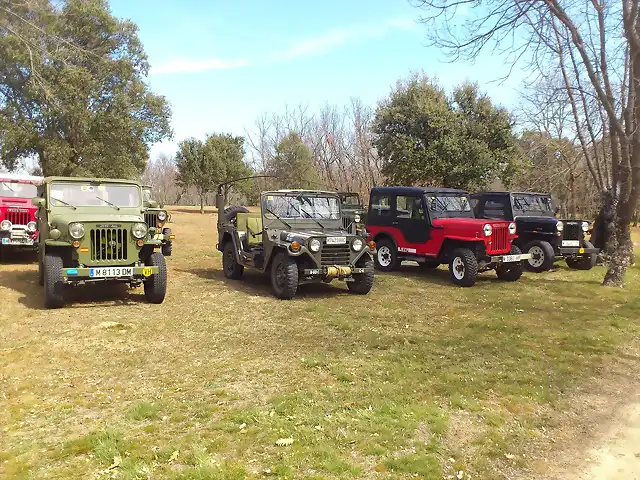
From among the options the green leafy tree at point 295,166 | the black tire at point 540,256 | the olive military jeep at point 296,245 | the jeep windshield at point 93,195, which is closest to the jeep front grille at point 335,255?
the olive military jeep at point 296,245

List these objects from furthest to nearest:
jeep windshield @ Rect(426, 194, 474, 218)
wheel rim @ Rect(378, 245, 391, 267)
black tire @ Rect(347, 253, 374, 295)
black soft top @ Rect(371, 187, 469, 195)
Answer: wheel rim @ Rect(378, 245, 391, 267) < black soft top @ Rect(371, 187, 469, 195) < jeep windshield @ Rect(426, 194, 474, 218) < black tire @ Rect(347, 253, 374, 295)

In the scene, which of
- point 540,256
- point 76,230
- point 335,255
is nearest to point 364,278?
point 335,255

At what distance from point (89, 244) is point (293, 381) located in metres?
4.02

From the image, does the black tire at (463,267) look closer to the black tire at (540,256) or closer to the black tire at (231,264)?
the black tire at (540,256)

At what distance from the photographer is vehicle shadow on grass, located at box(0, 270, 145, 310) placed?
777 cm

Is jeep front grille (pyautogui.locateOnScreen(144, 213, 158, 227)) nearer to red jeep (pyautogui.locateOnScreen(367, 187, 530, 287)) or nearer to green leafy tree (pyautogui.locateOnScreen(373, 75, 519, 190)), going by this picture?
red jeep (pyautogui.locateOnScreen(367, 187, 530, 287))

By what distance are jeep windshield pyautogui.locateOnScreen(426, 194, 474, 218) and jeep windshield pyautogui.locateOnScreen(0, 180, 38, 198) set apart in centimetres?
875

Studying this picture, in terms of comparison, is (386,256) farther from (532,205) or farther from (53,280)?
(53,280)

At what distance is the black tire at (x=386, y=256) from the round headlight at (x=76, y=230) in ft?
20.3

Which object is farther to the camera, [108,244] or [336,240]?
[336,240]

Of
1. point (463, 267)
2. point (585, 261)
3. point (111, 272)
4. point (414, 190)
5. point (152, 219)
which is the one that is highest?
point (414, 190)

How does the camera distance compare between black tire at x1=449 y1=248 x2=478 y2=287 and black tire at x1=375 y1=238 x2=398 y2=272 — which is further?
black tire at x1=375 y1=238 x2=398 y2=272

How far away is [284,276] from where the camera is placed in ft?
26.8

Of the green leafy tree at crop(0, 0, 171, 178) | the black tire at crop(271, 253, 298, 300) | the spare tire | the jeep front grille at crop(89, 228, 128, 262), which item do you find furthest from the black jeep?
the green leafy tree at crop(0, 0, 171, 178)
